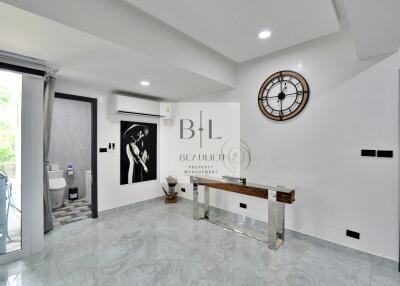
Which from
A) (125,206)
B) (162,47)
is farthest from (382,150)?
(125,206)

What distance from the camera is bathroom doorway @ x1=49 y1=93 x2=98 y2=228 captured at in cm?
400

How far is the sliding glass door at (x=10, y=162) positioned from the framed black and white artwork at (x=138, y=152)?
168cm

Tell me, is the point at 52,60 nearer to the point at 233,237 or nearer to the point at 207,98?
the point at 207,98

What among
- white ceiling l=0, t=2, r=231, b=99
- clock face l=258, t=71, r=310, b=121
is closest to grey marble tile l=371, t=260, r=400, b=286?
clock face l=258, t=71, r=310, b=121

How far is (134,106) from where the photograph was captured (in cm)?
377

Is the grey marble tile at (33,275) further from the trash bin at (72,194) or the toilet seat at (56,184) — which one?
the trash bin at (72,194)

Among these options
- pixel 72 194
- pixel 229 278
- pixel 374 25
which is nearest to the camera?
pixel 374 25

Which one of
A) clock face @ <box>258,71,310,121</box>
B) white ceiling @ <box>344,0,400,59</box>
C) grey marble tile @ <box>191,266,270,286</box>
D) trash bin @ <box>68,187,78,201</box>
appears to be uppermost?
white ceiling @ <box>344,0,400,59</box>

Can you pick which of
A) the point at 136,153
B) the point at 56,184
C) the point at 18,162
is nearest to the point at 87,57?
the point at 18,162

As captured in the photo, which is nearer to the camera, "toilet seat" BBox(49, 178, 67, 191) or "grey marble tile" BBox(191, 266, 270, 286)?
"grey marble tile" BBox(191, 266, 270, 286)

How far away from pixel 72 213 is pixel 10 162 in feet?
6.11

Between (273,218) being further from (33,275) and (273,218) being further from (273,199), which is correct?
(33,275)

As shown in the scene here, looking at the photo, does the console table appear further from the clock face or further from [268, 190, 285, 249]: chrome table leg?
the clock face

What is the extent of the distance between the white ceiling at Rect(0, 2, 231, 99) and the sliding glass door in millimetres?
525
